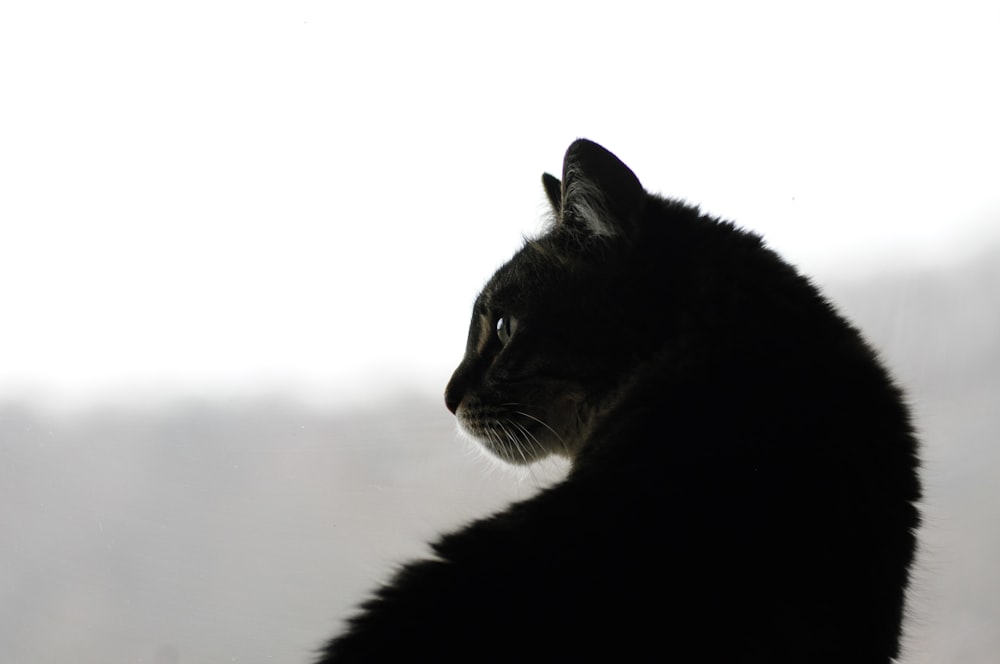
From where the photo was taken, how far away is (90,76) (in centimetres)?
139

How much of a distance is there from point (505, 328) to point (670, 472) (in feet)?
1.42

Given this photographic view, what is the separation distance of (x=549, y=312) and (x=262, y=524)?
Result: 59cm

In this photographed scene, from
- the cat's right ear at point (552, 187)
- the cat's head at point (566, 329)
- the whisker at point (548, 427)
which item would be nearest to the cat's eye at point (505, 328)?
the cat's head at point (566, 329)

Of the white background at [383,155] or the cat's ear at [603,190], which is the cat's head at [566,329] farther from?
the white background at [383,155]

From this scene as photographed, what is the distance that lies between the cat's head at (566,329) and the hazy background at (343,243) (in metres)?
0.20

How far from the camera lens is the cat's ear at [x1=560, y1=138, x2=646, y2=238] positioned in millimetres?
1085

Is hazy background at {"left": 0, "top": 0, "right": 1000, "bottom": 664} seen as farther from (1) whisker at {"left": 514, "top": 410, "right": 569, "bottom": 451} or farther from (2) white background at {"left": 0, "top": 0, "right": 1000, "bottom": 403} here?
(1) whisker at {"left": 514, "top": 410, "right": 569, "bottom": 451}

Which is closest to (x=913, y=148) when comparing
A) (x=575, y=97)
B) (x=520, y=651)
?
(x=575, y=97)

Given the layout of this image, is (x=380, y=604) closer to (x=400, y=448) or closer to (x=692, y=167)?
(x=400, y=448)

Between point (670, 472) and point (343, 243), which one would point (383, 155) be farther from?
point (670, 472)

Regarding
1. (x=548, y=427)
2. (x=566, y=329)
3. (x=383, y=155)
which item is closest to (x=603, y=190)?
(x=566, y=329)

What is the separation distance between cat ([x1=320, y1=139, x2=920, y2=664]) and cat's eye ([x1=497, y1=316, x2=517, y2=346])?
0.08 ft

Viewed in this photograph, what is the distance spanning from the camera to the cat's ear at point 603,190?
108 cm

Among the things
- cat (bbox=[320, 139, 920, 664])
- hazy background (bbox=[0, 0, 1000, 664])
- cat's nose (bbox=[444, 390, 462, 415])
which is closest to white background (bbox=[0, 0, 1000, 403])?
hazy background (bbox=[0, 0, 1000, 664])
